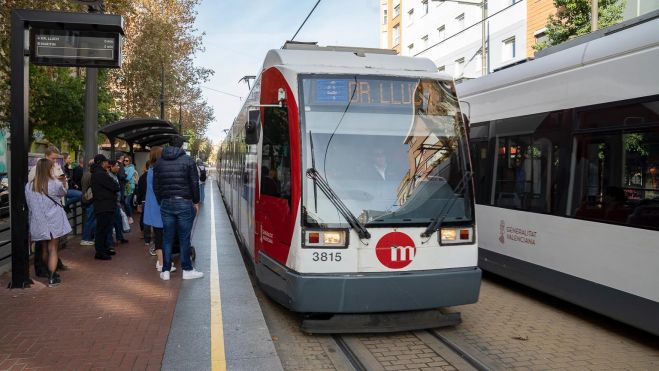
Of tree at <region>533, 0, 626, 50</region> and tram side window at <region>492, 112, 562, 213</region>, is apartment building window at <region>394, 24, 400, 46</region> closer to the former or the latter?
tree at <region>533, 0, 626, 50</region>

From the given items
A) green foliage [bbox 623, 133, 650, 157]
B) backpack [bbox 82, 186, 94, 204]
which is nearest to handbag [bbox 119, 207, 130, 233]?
backpack [bbox 82, 186, 94, 204]

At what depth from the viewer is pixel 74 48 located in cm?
703

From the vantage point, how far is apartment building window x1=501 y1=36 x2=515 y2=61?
26047 mm

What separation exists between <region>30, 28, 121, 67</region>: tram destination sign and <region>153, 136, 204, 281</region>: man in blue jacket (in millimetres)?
1526

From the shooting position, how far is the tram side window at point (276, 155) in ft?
17.6

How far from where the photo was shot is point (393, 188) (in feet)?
17.1

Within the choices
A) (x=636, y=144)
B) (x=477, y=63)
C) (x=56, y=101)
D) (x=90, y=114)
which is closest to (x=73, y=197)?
(x=90, y=114)

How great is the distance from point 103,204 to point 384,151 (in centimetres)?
515

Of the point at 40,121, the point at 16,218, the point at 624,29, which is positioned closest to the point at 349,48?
the point at 624,29

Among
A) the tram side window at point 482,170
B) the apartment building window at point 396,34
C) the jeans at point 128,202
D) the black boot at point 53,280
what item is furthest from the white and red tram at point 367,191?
the apartment building window at point 396,34

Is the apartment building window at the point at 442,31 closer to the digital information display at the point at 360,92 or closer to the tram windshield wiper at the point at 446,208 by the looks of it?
the digital information display at the point at 360,92

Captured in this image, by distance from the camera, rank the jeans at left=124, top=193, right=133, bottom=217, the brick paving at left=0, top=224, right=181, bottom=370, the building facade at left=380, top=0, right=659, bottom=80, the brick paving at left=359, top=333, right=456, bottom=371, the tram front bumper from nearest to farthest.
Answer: the brick paving at left=0, top=224, right=181, bottom=370, the brick paving at left=359, top=333, right=456, bottom=371, the tram front bumper, the jeans at left=124, top=193, right=133, bottom=217, the building facade at left=380, top=0, right=659, bottom=80

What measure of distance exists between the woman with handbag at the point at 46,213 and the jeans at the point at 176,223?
4.01 ft

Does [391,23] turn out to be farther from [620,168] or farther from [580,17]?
[620,168]
